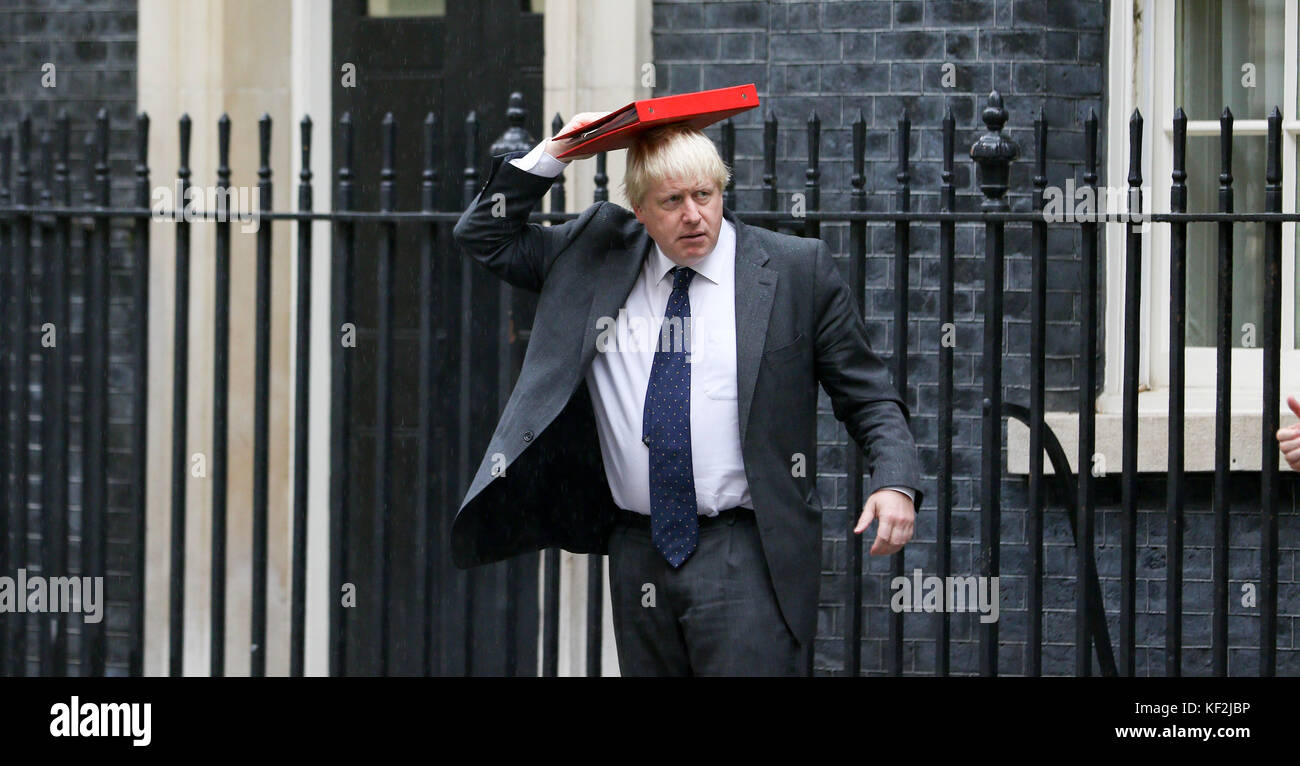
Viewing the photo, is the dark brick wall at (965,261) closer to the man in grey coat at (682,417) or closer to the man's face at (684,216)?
the man in grey coat at (682,417)

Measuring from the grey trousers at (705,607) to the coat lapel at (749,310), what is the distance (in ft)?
0.84

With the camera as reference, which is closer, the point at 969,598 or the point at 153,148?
the point at 969,598

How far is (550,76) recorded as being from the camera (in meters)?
6.42

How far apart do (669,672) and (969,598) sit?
2.31 m

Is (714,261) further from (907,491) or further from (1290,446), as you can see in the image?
(1290,446)

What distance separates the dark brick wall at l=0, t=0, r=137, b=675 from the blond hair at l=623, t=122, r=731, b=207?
3.68 meters

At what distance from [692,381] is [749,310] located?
21 centimetres

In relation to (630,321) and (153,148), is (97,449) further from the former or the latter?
(630,321)

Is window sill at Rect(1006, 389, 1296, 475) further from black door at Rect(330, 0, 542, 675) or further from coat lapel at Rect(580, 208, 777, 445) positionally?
coat lapel at Rect(580, 208, 777, 445)

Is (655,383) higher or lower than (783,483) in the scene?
higher

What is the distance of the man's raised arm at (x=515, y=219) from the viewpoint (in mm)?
3916
